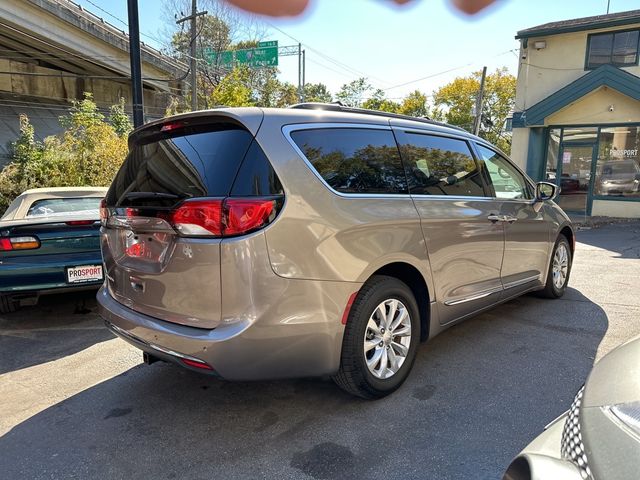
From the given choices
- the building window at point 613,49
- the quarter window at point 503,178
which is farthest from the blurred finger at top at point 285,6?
the quarter window at point 503,178

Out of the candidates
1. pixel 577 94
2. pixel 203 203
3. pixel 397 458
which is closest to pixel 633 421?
pixel 397 458

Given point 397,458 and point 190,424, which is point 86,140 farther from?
point 397,458

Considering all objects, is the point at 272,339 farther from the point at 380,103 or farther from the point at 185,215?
the point at 380,103

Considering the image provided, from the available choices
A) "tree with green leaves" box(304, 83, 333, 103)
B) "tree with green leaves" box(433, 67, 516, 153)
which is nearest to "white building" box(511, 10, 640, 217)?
"tree with green leaves" box(433, 67, 516, 153)

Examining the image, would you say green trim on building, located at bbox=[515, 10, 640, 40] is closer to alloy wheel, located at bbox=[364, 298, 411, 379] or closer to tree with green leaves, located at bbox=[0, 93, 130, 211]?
tree with green leaves, located at bbox=[0, 93, 130, 211]

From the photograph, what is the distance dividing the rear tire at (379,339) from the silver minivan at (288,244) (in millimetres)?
11

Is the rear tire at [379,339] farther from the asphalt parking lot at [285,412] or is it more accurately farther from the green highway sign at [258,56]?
the green highway sign at [258,56]

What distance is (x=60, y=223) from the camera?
4715mm

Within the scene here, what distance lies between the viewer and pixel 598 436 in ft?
4.68

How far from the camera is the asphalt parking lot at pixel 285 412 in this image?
8.21 feet

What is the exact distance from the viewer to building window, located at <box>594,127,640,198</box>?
45.2 feet

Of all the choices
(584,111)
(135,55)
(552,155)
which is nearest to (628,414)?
(135,55)

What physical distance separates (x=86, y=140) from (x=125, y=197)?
9299 millimetres

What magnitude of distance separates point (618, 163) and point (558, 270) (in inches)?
437
